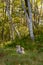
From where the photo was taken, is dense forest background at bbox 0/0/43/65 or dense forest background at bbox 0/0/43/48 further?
dense forest background at bbox 0/0/43/48

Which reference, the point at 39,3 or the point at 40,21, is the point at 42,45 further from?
the point at 39,3

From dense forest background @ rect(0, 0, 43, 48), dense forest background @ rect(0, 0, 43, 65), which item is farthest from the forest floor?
dense forest background @ rect(0, 0, 43, 48)

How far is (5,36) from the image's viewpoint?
2394 cm

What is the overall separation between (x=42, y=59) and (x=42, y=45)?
10.1 feet

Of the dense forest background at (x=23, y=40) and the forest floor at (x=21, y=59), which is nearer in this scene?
the forest floor at (x=21, y=59)

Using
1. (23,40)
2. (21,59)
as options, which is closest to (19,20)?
(23,40)

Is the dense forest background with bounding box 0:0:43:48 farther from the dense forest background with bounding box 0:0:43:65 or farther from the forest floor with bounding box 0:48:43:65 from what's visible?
the forest floor with bounding box 0:48:43:65

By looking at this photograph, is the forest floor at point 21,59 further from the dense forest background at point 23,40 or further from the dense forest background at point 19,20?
the dense forest background at point 19,20

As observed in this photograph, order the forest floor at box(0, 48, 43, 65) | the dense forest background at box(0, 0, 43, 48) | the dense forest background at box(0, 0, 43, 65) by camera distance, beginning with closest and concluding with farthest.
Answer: the forest floor at box(0, 48, 43, 65) < the dense forest background at box(0, 0, 43, 65) < the dense forest background at box(0, 0, 43, 48)

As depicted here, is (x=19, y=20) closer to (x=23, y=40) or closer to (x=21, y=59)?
(x=23, y=40)

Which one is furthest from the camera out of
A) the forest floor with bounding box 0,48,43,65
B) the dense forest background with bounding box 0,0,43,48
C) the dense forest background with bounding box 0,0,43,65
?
the dense forest background with bounding box 0,0,43,48

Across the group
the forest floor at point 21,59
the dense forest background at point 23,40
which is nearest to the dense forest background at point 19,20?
the dense forest background at point 23,40

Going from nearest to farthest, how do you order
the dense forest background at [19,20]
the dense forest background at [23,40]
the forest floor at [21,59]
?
1. the forest floor at [21,59]
2. the dense forest background at [23,40]
3. the dense forest background at [19,20]


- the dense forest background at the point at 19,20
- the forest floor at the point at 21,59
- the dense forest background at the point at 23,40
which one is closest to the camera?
the forest floor at the point at 21,59
